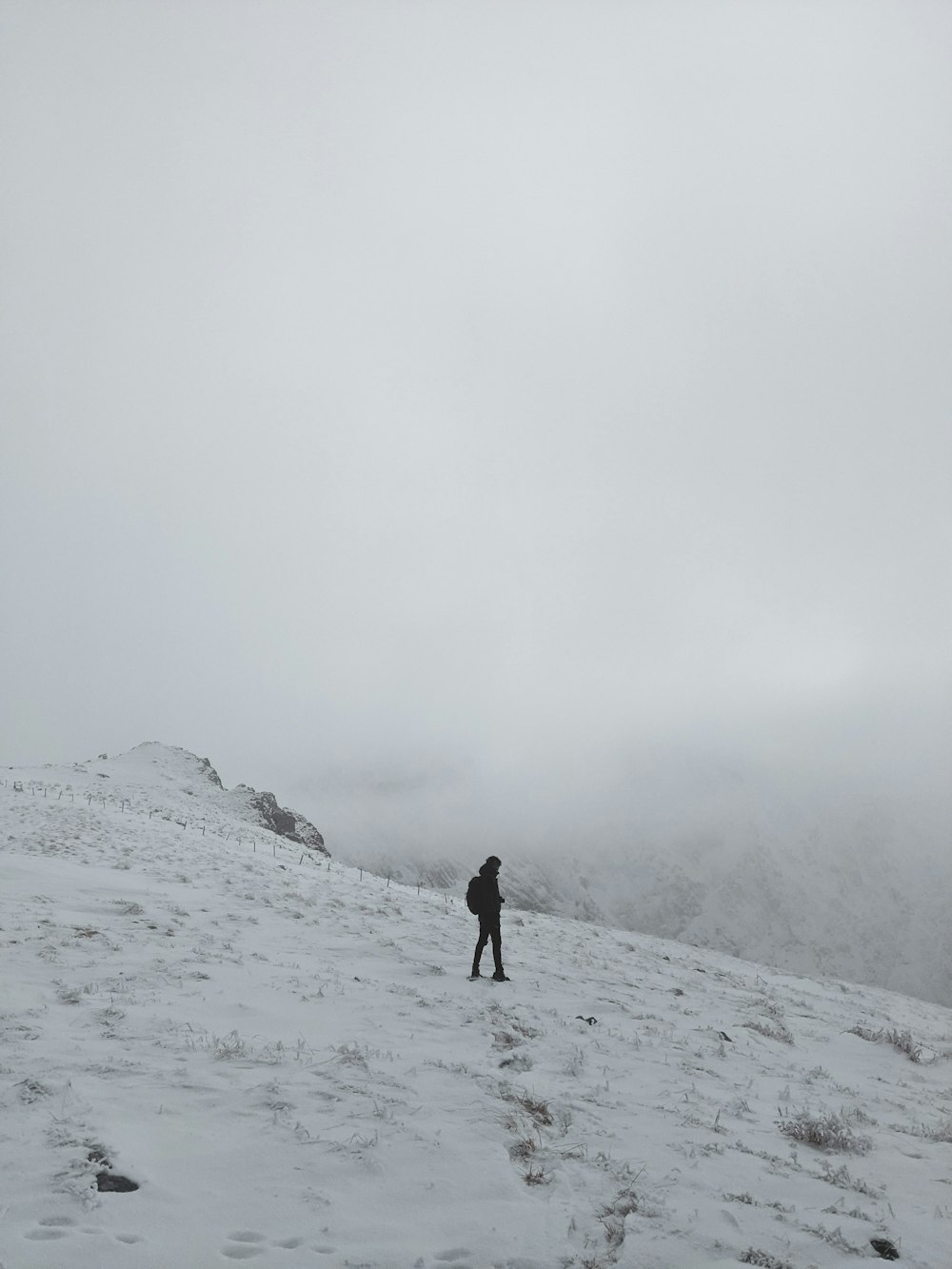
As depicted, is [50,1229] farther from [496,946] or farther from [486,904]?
[486,904]

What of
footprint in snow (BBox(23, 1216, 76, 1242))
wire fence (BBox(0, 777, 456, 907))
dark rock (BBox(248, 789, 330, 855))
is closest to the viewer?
footprint in snow (BBox(23, 1216, 76, 1242))

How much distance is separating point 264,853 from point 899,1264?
25.0 metres

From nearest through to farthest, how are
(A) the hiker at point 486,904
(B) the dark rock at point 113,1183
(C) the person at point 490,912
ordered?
(B) the dark rock at point 113,1183
(C) the person at point 490,912
(A) the hiker at point 486,904

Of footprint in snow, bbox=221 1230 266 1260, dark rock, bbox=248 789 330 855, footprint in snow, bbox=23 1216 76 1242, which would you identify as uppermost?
dark rock, bbox=248 789 330 855

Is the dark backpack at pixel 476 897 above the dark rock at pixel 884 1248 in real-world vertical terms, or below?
above

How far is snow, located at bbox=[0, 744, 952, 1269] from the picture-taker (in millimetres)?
5398

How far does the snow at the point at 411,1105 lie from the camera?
540 centimetres

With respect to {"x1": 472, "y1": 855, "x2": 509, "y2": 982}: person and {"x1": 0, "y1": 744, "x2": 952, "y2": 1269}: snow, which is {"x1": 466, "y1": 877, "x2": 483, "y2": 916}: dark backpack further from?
{"x1": 0, "y1": 744, "x2": 952, "y2": 1269}: snow

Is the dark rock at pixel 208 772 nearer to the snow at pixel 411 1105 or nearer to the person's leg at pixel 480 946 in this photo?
the snow at pixel 411 1105

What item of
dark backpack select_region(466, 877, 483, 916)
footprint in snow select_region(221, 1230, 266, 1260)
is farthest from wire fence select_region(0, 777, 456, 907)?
footprint in snow select_region(221, 1230, 266, 1260)

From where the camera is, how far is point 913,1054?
12984 millimetres

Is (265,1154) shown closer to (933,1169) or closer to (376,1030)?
(376,1030)

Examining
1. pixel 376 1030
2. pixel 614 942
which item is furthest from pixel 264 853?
pixel 376 1030

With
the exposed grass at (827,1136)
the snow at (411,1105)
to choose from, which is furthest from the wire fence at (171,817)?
the exposed grass at (827,1136)
